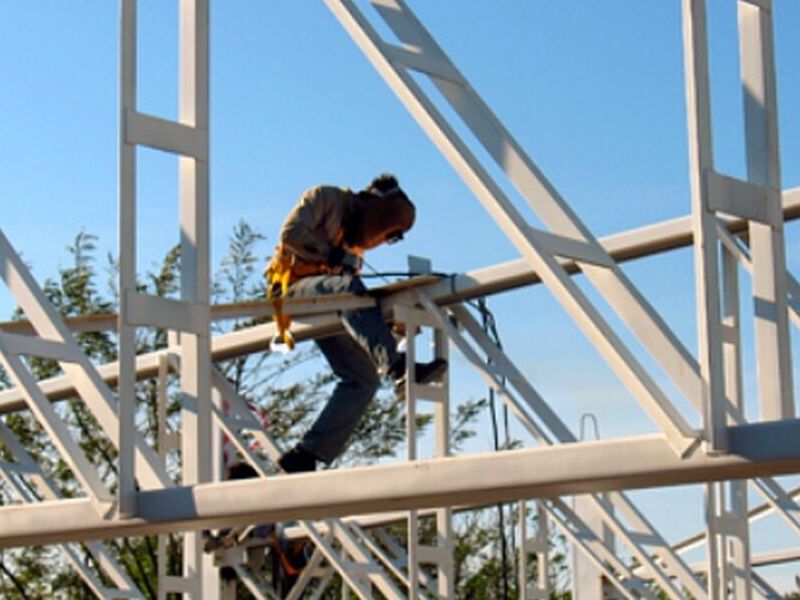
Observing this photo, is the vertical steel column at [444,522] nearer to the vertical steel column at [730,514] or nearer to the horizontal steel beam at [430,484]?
the vertical steel column at [730,514]

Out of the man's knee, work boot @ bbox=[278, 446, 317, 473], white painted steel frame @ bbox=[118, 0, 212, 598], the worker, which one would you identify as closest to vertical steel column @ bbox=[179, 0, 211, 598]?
white painted steel frame @ bbox=[118, 0, 212, 598]

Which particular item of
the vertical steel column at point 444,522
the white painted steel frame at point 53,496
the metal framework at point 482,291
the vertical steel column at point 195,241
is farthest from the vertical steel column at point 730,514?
the white painted steel frame at point 53,496

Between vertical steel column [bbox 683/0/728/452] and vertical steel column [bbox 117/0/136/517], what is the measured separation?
2395mm

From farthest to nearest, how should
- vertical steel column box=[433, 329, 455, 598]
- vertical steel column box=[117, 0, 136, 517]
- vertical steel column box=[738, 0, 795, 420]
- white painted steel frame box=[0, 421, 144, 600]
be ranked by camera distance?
white painted steel frame box=[0, 421, 144, 600]
vertical steel column box=[433, 329, 455, 598]
vertical steel column box=[117, 0, 136, 517]
vertical steel column box=[738, 0, 795, 420]

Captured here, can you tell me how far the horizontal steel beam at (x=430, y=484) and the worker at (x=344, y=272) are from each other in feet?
8.99

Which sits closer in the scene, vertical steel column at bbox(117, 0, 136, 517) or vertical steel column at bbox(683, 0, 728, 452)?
vertical steel column at bbox(683, 0, 728, 452)

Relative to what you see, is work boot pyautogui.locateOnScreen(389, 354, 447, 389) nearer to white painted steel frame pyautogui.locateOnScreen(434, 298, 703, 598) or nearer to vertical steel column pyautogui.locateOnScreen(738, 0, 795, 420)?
white painted steel frame pyautogui.locateOnScreen(434, 298, 703, 598)

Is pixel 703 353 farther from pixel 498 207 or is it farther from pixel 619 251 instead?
pixel 619 251

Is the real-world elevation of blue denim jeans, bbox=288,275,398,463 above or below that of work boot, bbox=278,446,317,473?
above

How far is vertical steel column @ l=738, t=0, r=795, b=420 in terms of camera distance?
5.86m

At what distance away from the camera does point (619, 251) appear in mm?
10375

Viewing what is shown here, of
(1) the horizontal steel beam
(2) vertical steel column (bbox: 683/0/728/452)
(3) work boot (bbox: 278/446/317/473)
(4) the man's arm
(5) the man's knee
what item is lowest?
(1) the horizontal steel beam

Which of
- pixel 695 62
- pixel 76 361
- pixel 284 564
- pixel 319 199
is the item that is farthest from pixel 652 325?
pixel 284 564

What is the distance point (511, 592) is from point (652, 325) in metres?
19.8
